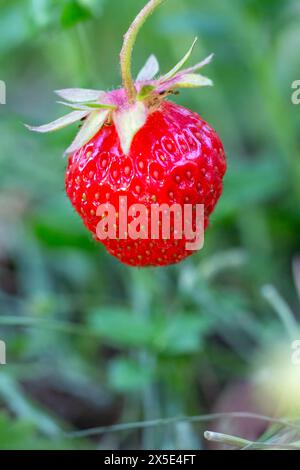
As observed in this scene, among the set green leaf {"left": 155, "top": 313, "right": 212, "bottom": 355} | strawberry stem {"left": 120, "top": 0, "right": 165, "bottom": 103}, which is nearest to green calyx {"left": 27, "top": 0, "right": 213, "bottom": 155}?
strawberry stem {"left": 120, "top": 0, "right": 165, "bottom": 103}

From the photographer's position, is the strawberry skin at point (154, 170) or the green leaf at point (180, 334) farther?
the green leaf at point (180, 334)

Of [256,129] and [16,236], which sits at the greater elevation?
[256,129]

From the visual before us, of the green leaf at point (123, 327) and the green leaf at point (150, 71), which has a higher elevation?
the green leaf at point (150, 71)

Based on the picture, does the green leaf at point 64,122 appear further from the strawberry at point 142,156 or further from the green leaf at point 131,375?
the green leaf at point 131,375

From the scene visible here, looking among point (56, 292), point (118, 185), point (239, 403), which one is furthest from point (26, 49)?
point (118, 185)

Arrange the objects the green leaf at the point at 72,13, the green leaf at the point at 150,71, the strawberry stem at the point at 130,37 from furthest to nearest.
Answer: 1. the green leaf at the point at 72,13
2. the green leaf at the point at 150,71
3. the strawberry stem at the point at 130,37

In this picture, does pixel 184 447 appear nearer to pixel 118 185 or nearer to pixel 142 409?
pixel 142 409

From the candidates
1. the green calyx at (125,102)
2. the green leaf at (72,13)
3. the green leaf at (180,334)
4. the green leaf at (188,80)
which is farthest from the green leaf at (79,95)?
the green leaf at (180,334)

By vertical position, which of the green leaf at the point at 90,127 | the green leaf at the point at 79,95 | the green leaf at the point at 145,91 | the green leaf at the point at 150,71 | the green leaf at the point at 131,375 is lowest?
the green leaf at the point at 131,375

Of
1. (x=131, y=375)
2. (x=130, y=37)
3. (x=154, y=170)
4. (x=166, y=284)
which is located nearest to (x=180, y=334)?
(x=131, y=375)
